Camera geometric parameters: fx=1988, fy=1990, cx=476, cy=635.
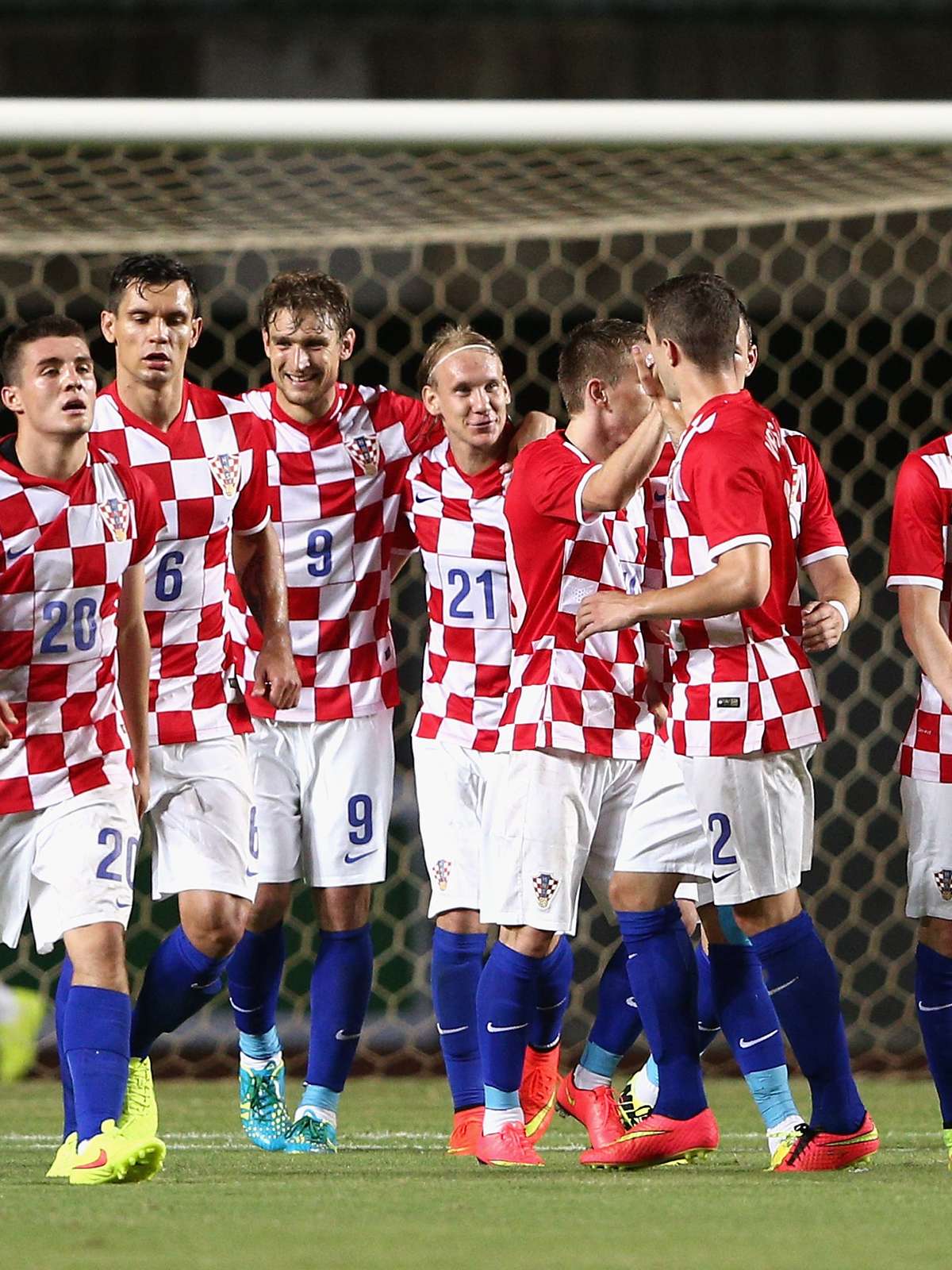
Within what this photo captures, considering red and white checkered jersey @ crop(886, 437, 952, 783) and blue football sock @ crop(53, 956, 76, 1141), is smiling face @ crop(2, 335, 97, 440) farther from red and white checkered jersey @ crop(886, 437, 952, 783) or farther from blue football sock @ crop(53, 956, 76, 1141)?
red and white checkered jersey @ crop(886, 437, 952, 783)

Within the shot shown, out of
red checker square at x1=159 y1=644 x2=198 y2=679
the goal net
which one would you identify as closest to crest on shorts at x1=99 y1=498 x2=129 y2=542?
red checker square at x1=159 y1=644 x2=198 y2=679

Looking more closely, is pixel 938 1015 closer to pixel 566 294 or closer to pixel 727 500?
pixel 727 500

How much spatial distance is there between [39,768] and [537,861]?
3.26 ft

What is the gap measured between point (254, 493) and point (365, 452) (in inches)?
14.3

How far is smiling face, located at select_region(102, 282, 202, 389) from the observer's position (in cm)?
409

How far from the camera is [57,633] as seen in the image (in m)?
3.59

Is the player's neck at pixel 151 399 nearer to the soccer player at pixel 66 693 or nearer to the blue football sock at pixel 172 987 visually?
the soccer player at pixel 66 693

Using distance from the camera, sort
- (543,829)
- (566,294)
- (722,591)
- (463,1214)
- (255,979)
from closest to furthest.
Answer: (463,1214) < (722,591) < (543,829) < (255,979) < (566,294)

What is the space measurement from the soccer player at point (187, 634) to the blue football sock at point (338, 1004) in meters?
0.32

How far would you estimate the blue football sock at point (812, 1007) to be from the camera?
3.50 metres

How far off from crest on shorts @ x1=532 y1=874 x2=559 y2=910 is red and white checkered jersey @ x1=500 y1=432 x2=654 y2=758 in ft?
0.85

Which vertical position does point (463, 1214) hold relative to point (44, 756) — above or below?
below

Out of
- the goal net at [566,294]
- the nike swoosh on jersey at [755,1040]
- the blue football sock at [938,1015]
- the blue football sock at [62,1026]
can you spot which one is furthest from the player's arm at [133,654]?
the goal net at [566,294]

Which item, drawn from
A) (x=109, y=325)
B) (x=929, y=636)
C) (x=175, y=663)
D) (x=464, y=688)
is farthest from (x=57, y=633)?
(x=929, y=636)
